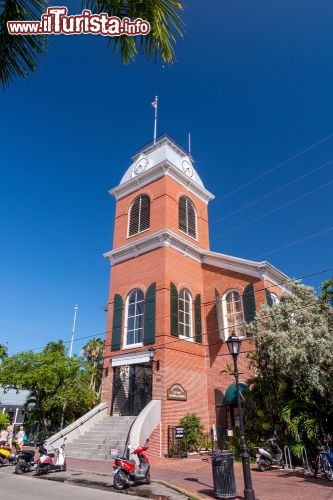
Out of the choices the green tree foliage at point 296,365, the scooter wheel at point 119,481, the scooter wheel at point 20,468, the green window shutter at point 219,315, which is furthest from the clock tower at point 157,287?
the scooter wheel at point 119,481

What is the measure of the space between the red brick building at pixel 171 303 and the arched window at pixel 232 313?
5 cm

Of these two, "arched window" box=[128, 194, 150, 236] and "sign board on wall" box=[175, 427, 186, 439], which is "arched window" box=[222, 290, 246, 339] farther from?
"arched window" box=[128, 194, 150, 236]

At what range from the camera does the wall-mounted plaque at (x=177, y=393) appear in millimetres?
16523

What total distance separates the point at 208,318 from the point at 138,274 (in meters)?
4.87

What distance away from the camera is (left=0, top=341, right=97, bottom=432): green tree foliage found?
20297mm

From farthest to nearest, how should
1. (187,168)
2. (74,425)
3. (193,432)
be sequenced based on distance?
(187,168), (74,425), (193,432)

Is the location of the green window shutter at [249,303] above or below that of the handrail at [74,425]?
above

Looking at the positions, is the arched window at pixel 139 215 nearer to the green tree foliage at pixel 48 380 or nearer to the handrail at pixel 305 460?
the green tree foliage at pixel 48 380

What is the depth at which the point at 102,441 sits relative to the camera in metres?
15.5

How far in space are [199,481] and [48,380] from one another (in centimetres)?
1282

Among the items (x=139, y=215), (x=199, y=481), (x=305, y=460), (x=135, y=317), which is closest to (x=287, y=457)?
(x=305, y=460)

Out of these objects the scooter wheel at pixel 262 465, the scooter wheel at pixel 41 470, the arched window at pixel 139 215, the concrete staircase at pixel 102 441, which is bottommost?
the scooter wheel at pixel 41 470

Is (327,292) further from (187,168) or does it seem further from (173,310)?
(187,168)

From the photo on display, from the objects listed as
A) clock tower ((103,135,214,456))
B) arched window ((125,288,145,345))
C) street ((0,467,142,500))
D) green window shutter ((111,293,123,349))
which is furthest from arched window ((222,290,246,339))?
street ((0,467,142,500))
